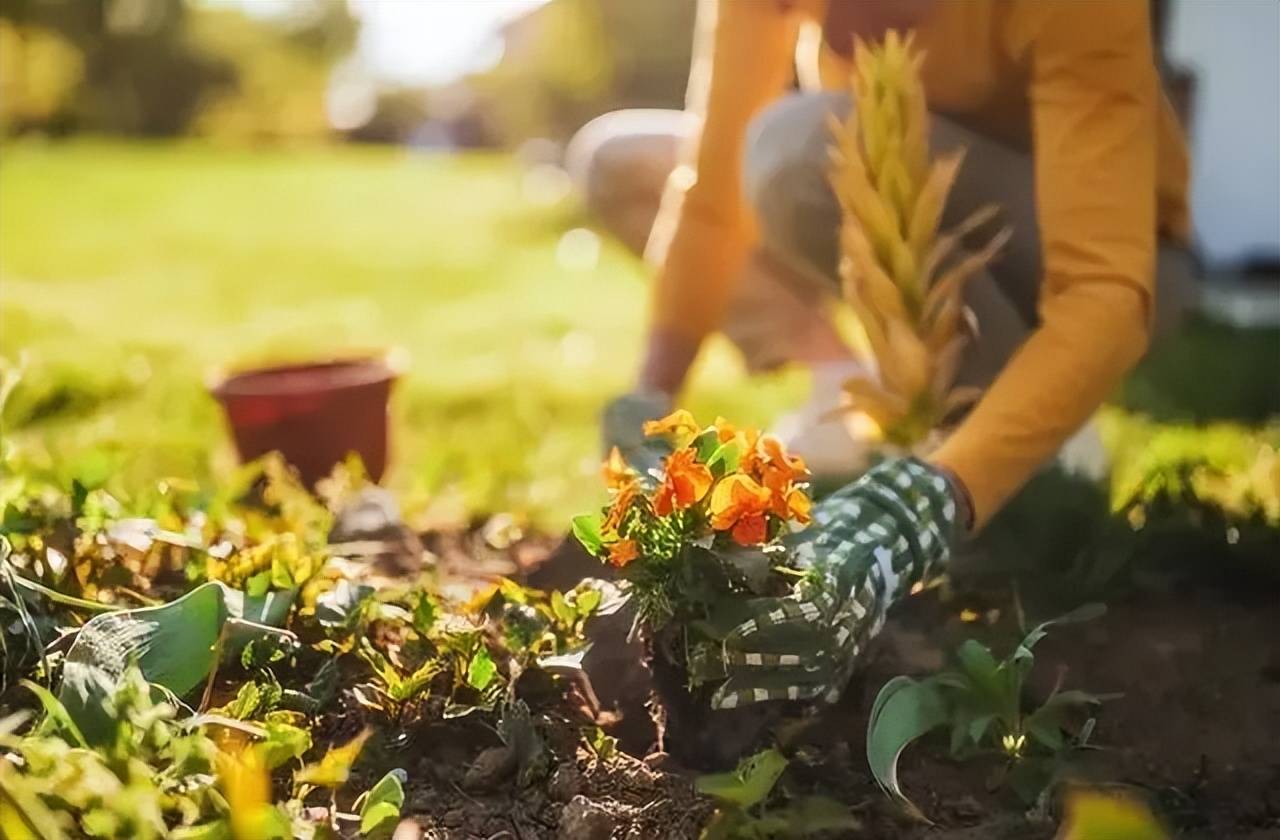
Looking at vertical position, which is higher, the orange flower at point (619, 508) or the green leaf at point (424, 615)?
the orange flower at point (619, 508)

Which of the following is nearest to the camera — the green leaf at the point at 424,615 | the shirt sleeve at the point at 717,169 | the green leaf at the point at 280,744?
the green leaf at the point at 280,744

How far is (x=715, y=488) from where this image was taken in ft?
2.68

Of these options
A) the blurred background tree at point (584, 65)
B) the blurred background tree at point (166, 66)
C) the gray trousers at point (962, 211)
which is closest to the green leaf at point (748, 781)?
the gray trousers at point (962, 211)

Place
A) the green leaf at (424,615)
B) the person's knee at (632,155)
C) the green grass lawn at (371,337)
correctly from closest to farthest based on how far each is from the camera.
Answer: the green leaf at (424,615)
the green grass lawn at (371,337)
the person's knee at (632,155)

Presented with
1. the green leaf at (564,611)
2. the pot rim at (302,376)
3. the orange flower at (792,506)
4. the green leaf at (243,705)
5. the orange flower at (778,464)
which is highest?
the orange flower at (778,464)

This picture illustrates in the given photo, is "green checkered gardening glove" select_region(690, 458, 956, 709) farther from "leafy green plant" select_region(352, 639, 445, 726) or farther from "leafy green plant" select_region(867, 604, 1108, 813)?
"leafy green plant" select_region(352, 639, 445, 726)

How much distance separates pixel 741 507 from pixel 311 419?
2.66 feet

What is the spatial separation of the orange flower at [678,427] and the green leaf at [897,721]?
0.68 ft

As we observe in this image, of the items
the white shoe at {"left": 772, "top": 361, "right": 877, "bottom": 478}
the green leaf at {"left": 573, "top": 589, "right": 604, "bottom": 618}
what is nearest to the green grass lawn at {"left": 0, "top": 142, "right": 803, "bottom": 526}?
the white shoe at {"left": 772, "top": 361, "right": 877, "bottom": 478}

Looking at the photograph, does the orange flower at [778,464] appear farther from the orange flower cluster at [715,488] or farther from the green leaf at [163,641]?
the green leaf at [163,641]

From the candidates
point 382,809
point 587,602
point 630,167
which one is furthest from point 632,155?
point 382,809

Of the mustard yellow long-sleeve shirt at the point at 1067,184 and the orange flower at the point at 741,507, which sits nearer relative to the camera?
the orange flower at the point at 741,507

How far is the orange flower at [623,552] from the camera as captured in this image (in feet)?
2.69

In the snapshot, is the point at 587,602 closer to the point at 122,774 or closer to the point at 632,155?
the point at 122,774
